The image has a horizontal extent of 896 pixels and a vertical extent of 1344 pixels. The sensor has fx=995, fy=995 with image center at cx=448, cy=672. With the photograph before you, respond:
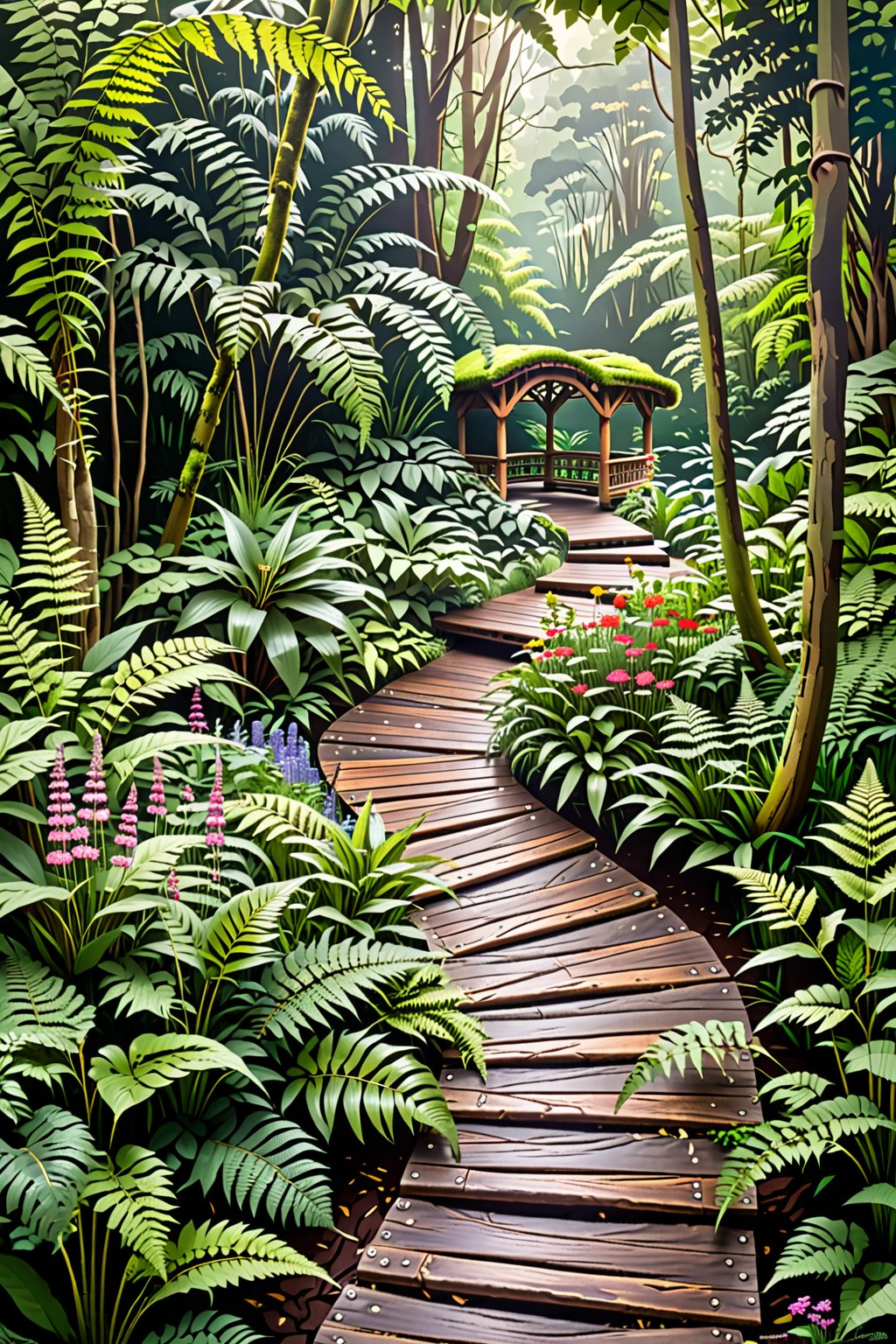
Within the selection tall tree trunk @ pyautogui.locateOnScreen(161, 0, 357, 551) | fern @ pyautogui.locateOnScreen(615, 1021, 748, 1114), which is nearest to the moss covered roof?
tall tree trunk @ pyautogui.locateOnScreen(161, 0, 357, 551)

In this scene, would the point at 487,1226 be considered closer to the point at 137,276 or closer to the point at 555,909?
the point at 555,909

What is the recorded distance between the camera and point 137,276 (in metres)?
4.11

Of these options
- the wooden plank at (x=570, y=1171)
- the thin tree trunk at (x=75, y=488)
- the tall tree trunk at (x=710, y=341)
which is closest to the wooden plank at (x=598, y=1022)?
the wooden plank at (x=570, y=1171)

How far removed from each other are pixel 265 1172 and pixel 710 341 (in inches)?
115

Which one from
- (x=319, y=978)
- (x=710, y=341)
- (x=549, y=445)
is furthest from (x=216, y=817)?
(x=549, y=445)

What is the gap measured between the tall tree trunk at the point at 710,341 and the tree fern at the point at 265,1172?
233 cm

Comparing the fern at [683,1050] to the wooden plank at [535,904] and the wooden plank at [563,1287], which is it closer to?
the wooden plank at [563,1287]

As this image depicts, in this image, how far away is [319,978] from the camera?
248cm

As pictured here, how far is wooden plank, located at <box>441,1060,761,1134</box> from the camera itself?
8.00 ft

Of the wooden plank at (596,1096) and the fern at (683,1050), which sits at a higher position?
the fern at (683,1050)

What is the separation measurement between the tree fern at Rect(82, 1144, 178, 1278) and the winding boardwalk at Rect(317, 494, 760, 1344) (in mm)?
457

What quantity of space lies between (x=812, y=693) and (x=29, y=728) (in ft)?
7.25

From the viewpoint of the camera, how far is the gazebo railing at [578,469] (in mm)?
7473

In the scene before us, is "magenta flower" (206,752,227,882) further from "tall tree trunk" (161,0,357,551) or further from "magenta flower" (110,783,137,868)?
"tall tree trunk" (161,0,357,551)
